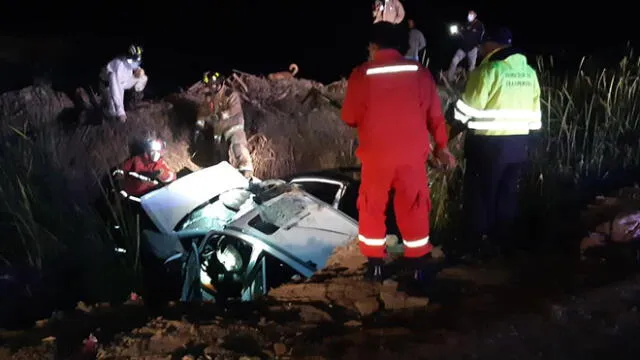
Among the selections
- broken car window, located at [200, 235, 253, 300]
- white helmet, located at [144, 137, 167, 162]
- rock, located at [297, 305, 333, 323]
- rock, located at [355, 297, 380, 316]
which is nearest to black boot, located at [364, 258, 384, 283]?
rock, located at [355, 297, 380, 316]

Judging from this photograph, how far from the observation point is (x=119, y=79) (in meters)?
8.95

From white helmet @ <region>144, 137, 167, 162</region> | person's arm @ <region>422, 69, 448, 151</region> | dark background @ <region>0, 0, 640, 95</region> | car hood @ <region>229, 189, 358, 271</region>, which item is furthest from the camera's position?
dark background @ <region>0, 0, 640, 95</region>

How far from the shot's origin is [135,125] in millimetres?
9359

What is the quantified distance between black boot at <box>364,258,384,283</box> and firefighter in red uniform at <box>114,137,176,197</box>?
3994mm

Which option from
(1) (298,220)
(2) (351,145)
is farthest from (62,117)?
(1) (298,220)

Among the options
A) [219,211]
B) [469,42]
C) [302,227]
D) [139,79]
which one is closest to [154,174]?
[139,79]

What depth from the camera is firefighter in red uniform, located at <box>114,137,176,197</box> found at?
7.95 metres

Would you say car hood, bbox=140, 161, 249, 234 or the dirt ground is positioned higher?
the dirt ground

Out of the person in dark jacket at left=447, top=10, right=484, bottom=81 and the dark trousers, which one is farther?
the person in dark jacket at left=447, top=10, right=484, bottom=81

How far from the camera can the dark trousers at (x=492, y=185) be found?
5006 mm

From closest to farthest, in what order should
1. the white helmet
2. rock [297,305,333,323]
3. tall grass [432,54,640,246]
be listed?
rock [297,305,333,323]
tall grass [432,54,640,246]
the white helmet

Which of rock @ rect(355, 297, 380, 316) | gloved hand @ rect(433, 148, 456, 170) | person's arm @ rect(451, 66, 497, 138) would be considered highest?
person's arm @ rect(451, 66, 497, 138)

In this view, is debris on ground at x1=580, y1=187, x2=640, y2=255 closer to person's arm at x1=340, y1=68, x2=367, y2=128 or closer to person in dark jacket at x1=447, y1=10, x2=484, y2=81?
person's arm at x1=340, y1=68, x2=367, y2=128

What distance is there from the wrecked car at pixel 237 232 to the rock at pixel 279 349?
4.26 ft
